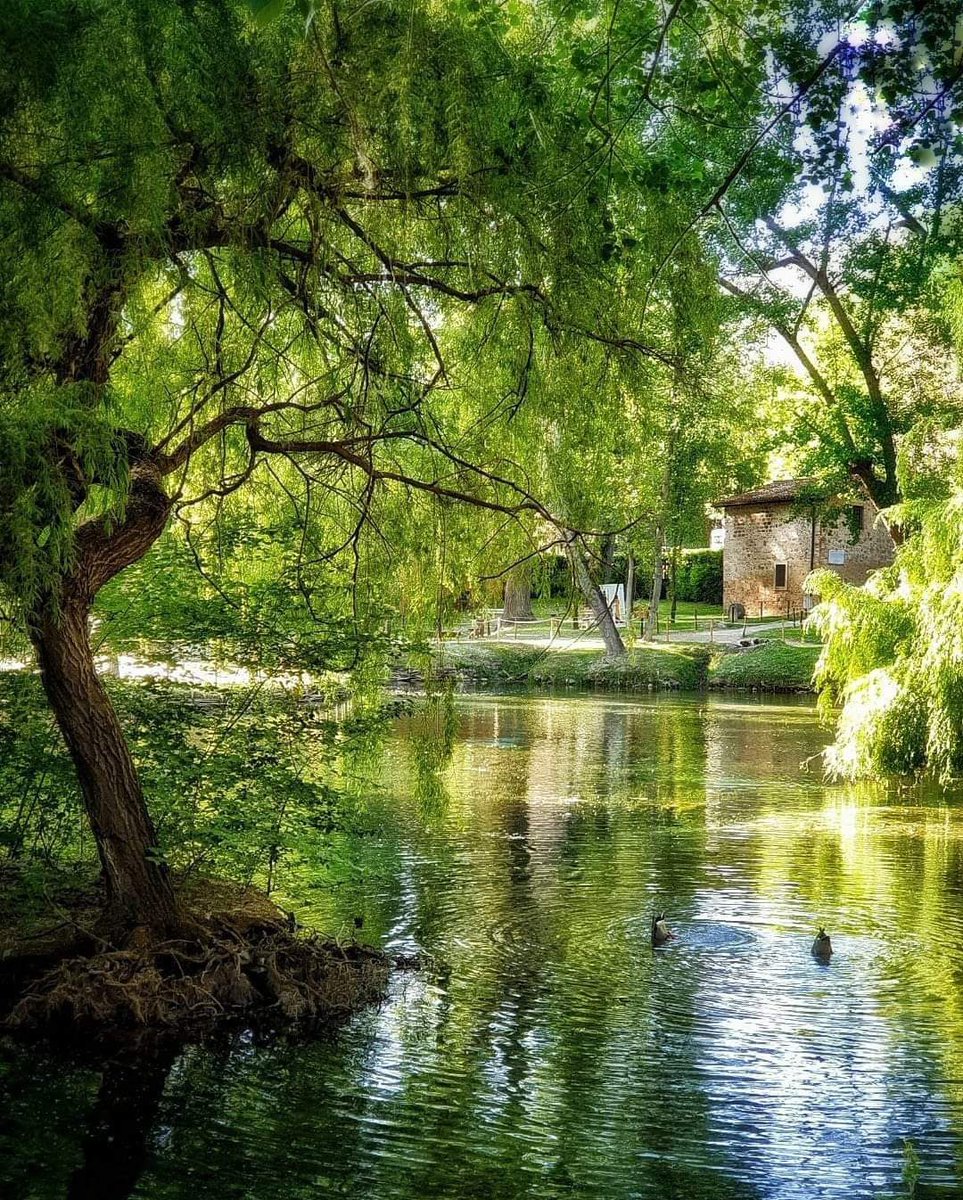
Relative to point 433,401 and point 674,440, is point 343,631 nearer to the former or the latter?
point 433,401

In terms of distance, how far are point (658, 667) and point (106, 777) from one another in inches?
1027

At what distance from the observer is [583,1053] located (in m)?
7.75

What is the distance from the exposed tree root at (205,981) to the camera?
25.2 ft

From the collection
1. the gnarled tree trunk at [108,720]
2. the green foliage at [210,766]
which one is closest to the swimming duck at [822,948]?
the green foliage at [210,766]

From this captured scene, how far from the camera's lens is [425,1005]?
27.8ft

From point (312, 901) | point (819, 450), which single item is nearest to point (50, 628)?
point (312, 901)

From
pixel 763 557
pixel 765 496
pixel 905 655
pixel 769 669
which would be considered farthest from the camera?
pixel 763 557

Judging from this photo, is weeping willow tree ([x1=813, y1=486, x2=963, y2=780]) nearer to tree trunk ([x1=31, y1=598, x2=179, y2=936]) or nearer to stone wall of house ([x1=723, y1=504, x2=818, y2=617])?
tree trunk ([x1=31, y1=598, x2=179, y2=936])

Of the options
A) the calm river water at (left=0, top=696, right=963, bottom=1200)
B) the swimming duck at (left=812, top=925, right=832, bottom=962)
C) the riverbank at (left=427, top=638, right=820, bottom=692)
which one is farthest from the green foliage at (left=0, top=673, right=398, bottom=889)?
the riverbank at (left=427, top=638, right=820, bottom=692)

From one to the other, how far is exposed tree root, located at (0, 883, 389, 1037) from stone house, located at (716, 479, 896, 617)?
38110 millimetres

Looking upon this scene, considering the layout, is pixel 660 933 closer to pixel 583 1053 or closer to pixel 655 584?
→ pixel 583 1053

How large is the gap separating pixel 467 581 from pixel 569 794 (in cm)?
976

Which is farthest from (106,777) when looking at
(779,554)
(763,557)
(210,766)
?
(763,557)

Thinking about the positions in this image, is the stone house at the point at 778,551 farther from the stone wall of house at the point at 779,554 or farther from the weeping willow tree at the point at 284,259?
the weeping willow tree at the point at 284,259
